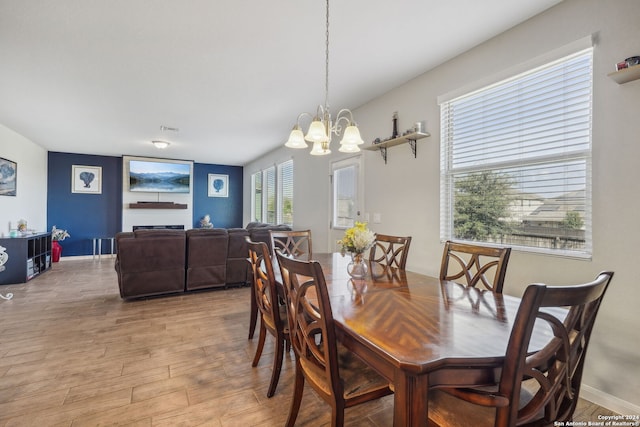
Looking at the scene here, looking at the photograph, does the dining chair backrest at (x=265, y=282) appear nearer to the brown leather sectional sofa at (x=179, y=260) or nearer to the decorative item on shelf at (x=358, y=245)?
the decorative item on shelf at (x=358, y=245)

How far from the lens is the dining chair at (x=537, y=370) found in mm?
845

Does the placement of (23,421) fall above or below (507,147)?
below

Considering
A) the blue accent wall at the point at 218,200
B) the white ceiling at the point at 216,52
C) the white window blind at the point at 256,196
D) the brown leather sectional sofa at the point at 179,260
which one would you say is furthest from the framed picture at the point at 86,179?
the brown leather sectional sofa at the point at 179,260

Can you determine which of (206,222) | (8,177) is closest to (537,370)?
(8,177)

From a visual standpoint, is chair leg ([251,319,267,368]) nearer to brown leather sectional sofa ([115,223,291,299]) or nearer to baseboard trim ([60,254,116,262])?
brown leather sectional sofa ([115,223,291,299])

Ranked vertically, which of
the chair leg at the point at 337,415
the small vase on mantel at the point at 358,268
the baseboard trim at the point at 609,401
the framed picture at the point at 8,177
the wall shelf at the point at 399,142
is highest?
the wall shelf at the point at 399,142

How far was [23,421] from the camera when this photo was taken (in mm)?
1715

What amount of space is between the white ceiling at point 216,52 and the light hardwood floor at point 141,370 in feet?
8.46

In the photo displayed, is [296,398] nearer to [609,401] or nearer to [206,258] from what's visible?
[609,401]

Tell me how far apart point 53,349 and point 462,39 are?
169 inches

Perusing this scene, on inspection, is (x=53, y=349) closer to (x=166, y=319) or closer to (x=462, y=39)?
(x=166, y=319)

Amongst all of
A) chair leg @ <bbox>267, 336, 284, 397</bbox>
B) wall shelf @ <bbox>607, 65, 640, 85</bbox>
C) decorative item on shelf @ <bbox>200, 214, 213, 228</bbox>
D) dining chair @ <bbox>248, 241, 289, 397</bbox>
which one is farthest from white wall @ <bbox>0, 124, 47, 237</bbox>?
wall shelf @ <bbox>607, 65, 640, 85</bbox>

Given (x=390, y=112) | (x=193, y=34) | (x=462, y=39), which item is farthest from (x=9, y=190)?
(x=462, y=39)

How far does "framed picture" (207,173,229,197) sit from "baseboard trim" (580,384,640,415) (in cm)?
873
